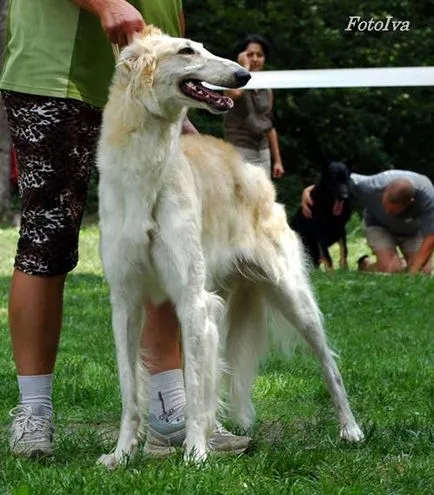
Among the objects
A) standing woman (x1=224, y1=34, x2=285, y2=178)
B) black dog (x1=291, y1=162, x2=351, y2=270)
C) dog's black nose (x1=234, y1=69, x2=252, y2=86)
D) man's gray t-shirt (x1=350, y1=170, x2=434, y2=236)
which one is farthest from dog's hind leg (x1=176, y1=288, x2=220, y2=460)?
black dog (x1=291, y1=162, x2=351, y2=270)

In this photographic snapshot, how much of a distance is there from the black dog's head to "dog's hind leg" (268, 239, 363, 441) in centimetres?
751

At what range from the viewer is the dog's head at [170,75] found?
151 inches

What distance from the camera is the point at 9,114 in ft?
13.5

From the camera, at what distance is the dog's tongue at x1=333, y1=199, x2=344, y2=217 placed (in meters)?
12.2

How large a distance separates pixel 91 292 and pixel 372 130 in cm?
1185

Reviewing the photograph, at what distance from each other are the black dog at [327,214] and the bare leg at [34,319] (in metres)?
8.12

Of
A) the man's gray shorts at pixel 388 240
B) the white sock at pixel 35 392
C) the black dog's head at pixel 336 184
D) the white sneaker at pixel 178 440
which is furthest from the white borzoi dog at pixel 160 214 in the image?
the black dog's head at pixel 336 184

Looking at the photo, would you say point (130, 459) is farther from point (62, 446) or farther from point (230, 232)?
point (230, 232)

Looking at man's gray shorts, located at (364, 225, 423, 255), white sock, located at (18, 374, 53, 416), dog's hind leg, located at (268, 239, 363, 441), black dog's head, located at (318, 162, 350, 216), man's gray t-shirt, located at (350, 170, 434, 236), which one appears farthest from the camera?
black dog's head, located at (318, 162, 350, 216)

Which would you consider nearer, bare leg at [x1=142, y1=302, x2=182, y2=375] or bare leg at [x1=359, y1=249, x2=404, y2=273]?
bare leg at [x1=142, y1=302, x2=182, y2=375]

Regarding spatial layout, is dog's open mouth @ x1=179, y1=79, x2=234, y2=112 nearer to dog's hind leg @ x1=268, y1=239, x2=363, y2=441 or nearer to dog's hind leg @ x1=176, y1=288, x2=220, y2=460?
dog's hind leg @ x1=176, y1=288, x2=220, y2=460

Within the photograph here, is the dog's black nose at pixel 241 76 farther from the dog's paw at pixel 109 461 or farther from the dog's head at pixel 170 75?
the dog's paw at pixel 109 461

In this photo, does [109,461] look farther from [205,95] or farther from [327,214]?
[327,214]

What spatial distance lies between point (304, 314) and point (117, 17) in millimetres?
1454
